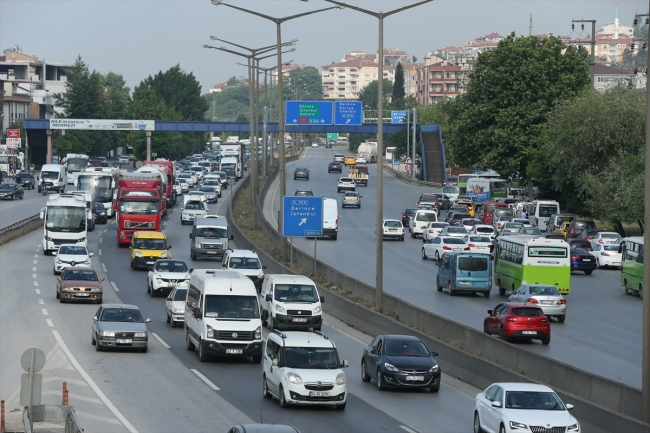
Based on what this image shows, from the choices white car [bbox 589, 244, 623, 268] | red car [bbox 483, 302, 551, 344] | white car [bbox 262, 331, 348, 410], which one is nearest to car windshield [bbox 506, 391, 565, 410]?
white car [bbox 262, 331, 348, 410]

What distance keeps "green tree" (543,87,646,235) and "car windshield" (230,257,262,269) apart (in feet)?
98.4

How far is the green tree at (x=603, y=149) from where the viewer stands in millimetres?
67750

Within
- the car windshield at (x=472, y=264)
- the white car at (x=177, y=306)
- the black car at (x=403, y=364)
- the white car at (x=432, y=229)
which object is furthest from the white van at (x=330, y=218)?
the black car at (x=403, y=364)

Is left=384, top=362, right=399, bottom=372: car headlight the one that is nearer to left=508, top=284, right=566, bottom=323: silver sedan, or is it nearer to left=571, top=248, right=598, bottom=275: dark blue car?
left=508, top=284, right=566, bottom=323: silver sedan

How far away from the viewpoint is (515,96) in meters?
90.5

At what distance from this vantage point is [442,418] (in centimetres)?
2227

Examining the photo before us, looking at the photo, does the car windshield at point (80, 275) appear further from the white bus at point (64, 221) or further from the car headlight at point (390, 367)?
the car headlight at point (390, 367)

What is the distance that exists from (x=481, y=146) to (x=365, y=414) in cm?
7156

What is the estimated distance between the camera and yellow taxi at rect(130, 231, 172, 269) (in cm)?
5147

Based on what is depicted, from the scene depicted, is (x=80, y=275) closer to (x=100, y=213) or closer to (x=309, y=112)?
(x=100, y=213)

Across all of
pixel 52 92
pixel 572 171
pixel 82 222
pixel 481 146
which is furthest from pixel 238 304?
pixel 52 92

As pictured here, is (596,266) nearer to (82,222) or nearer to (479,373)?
(82,222)

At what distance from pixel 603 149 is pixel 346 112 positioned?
33.6 meters

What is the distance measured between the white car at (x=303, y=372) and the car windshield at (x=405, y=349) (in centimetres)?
200
